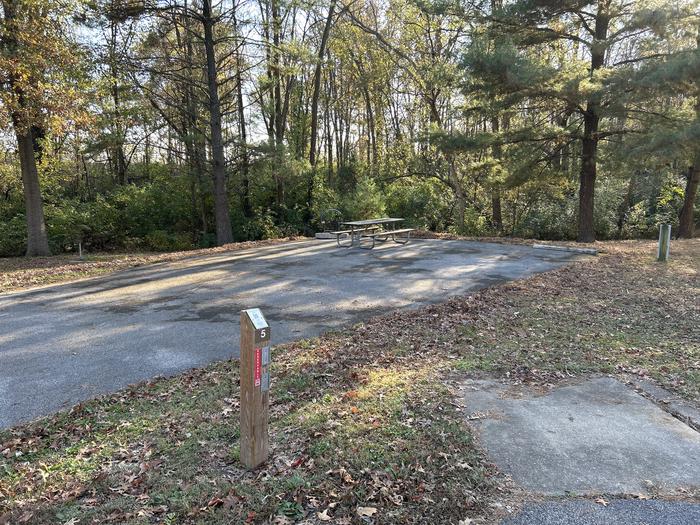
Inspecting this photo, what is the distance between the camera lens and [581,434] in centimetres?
288

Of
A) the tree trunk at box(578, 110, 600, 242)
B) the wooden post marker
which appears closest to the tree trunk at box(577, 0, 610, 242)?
the tree trunk at box(578, 110, 600, 242)

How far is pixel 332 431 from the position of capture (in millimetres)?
2891

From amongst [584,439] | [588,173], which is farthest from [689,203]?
[584,439]

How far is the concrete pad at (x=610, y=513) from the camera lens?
2.11 m

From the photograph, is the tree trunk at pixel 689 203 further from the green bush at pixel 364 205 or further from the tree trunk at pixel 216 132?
the tree trunk at pixel 216 132

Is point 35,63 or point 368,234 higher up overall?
point 35,63

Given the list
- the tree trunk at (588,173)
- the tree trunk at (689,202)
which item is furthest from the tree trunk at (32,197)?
the tree trunk at (689,202)

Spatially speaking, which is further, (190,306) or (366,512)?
(190,306)

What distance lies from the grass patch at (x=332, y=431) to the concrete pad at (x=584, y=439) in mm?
221

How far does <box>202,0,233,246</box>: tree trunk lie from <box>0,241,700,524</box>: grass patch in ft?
32.8

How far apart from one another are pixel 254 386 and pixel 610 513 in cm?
186

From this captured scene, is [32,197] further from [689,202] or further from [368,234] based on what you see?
[689,202]

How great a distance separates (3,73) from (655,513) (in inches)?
448

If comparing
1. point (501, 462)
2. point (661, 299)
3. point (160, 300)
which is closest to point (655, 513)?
point (501, 462)
